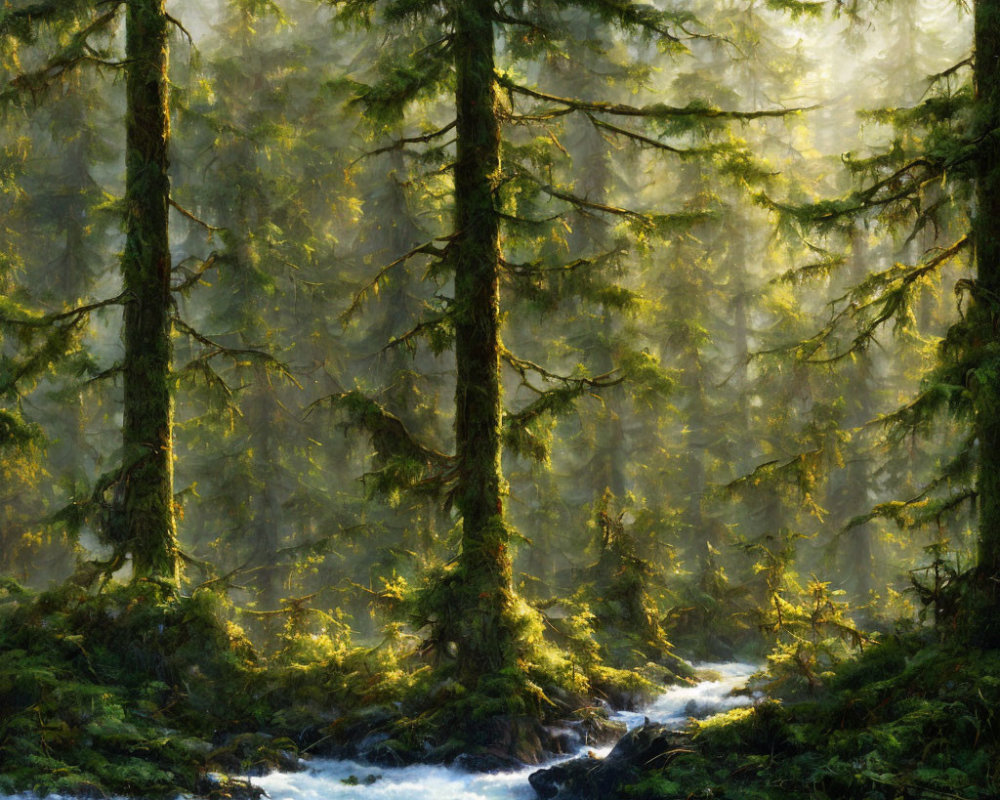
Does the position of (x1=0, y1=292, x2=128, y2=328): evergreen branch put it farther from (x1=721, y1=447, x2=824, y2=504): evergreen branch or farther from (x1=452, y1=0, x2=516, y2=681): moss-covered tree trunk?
(x1=721, y1=447, x2=824, y2=504): evergreen branch

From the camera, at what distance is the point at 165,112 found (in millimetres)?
12781

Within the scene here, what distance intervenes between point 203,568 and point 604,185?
17048 millimetres

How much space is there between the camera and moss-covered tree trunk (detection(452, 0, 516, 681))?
11.6 meters

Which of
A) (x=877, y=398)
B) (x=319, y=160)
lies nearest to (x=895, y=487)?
(x=877, y=398)

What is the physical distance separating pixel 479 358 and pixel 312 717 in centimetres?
505

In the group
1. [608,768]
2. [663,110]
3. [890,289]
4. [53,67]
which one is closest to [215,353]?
[53,67]

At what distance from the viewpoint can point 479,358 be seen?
12.1 m

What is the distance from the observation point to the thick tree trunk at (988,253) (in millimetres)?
8820

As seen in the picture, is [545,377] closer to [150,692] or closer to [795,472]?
[795,472]

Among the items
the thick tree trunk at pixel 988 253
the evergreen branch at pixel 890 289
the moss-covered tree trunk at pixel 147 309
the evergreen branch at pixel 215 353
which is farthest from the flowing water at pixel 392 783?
the evergreen branch at pixel 215 353

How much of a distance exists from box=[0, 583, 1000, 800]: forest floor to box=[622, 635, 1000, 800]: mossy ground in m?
0.02

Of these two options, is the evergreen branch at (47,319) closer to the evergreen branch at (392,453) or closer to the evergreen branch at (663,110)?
the evergreen branch at (392,453)

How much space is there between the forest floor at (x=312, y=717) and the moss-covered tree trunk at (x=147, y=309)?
0.92m

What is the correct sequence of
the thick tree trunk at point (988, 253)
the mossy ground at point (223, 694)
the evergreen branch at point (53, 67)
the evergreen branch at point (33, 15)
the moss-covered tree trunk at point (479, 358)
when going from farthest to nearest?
the evergreen branch at point (53, 67)
the evergreen branch at point (33, 15)
the moss-covered tree trunk at point (479, 358)
the mossy ground at point (223, 694)
the thick tree trunk at point (988, 253)
